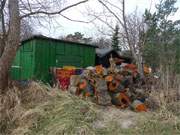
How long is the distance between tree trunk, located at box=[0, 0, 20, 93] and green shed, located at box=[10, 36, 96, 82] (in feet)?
17.0

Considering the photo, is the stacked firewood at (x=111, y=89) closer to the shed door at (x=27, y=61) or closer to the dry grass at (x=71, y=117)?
the dry grass at (x=71, y=117)

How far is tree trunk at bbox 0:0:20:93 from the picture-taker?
8.27 m

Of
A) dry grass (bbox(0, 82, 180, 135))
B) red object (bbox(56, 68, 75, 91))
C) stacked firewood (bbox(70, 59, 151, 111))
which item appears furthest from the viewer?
red object (bbox(56, 68, 75, 91))

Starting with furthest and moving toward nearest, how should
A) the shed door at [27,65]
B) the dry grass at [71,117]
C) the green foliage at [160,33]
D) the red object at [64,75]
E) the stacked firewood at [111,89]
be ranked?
the green foliage at [160,33], the shed door at [27,65], the red object at [64,75], the stacked firewood at [111,89], the dry grass at [71,117]

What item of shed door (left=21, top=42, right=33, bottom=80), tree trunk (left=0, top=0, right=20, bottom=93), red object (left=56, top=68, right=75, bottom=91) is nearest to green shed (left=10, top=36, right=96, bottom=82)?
shed door (left=21, top=42, right=33, bottom=80)

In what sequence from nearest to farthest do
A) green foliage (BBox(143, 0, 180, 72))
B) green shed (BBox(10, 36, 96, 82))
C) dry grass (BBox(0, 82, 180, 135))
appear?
dry grass (BBox(0, 82, 180, 135)) < green shed (BBox(10, 36, 96, 82)) < green foliage (BBox(143, 0, 180, 72))

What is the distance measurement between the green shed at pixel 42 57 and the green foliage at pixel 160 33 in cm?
1171

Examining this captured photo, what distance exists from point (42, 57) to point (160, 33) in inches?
651

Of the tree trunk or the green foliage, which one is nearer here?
the tree trunk

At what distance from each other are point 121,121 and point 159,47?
2121cm

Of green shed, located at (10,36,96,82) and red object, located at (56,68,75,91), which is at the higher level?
green shed, located at (10,36,96,82)

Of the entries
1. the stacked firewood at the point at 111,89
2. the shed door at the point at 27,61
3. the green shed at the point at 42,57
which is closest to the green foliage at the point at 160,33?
the green shed at the point at 42,57

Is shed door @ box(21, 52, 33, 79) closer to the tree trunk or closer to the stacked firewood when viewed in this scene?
the stacked firewood

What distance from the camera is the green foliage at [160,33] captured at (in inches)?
1051
